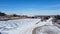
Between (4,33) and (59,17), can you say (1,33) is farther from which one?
(59,17)

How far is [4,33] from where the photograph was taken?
11.0 feet

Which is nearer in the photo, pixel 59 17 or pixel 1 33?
pixel 1 33

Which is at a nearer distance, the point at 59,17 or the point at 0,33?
the point at 0,33

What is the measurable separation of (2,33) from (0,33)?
55 millimetres

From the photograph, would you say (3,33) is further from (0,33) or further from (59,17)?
(59,17)

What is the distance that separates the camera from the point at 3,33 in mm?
3361

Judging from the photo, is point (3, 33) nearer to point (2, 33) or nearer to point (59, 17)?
point (2, 33)

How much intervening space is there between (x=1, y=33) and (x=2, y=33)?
3 cm

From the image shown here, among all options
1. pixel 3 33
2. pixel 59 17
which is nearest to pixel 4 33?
pixel 3 33

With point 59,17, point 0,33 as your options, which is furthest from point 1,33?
point 59,17

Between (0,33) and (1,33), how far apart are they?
27mm

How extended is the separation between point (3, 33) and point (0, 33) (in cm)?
8

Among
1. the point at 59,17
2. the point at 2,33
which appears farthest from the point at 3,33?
the point at 59,17

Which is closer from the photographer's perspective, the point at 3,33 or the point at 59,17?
the point at 3,33
